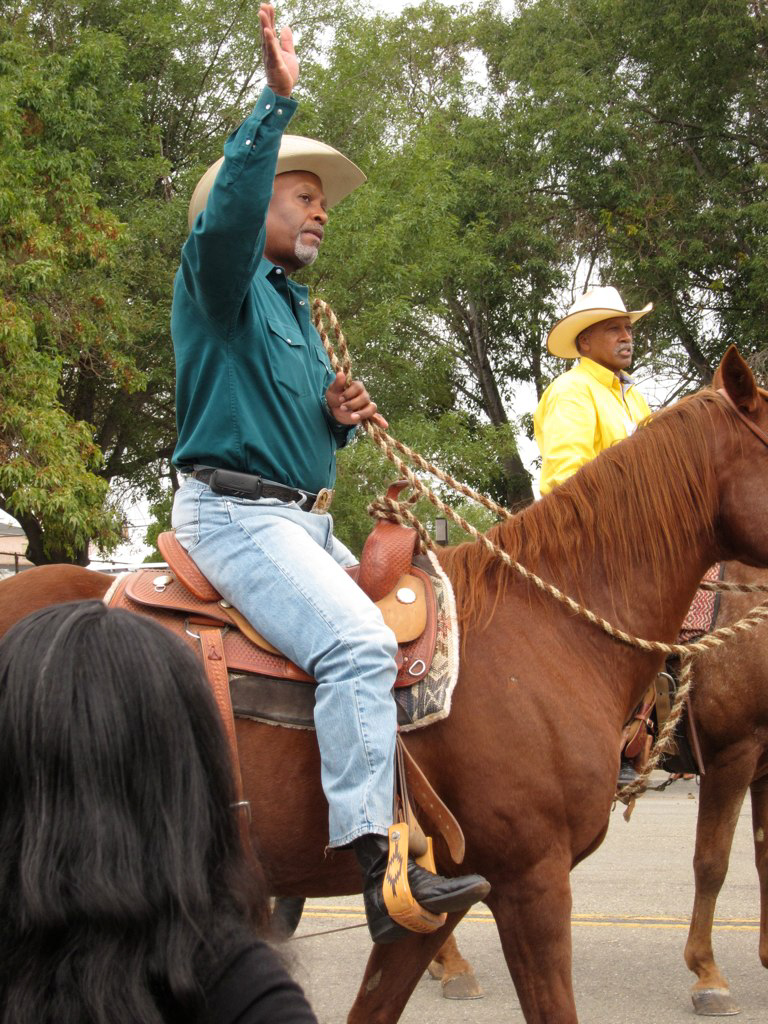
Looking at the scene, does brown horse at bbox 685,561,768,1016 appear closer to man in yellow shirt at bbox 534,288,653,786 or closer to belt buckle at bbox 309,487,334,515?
man in yellow shirt at bbox 534,288,653,786

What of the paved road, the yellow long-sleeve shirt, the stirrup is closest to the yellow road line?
the paved road

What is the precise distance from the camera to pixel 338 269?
58.3ft

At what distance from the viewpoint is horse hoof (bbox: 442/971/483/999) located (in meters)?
4.97

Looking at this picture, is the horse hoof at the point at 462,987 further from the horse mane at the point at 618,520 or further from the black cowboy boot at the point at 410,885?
the horse mane at the point at 618,520

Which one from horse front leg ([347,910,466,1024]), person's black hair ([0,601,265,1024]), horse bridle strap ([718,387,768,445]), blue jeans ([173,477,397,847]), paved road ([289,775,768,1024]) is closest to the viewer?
person's black hair ([0,601,265,1024])

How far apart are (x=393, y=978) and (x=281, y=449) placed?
5.34 feet

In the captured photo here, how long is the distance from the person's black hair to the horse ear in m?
2.88

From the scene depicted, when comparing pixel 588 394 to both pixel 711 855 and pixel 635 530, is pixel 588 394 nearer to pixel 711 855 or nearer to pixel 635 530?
pixel 635 530

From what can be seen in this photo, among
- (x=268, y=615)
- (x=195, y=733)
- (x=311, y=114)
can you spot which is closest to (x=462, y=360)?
(x=311, y=114)

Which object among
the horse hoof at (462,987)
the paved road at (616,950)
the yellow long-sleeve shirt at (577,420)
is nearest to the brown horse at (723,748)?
the paved road at (616,950)

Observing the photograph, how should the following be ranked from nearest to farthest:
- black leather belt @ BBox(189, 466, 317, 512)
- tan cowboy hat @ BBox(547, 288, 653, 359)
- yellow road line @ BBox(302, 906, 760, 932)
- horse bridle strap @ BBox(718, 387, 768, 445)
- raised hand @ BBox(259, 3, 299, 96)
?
raised hand @ BBox(259, 3, 299, 96) < black leather belt @ BBox(189, 466, 317, 512) < horse bridle strap @ BBox(718, 387, 768, 445) < tan cowboy hat @ BBox(547, 288, 653, 359) < yellow road line @ BBox(302, 906, 760, 932)

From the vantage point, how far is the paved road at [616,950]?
4727 mm

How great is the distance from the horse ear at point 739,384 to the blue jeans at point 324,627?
5.01ft

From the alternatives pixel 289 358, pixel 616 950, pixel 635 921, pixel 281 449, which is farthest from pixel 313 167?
pixel 635 921
